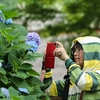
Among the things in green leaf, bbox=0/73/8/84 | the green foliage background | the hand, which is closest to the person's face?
the hand

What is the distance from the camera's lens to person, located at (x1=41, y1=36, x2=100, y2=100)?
8.67ft

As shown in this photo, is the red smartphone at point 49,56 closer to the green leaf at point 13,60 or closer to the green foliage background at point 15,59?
the green foliage background at point 15,59

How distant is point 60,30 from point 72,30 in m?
0.28

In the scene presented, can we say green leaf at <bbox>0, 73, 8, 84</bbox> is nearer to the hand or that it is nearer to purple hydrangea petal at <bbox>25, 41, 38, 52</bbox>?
purple hydrangea petal at <bbox>25, 41, 38, 52</bbox>

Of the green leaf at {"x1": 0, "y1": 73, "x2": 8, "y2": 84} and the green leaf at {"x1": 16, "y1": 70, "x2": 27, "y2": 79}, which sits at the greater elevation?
the green leaf at {"x1": 16, "y1": 70, "x2": 27, "y2": 79}

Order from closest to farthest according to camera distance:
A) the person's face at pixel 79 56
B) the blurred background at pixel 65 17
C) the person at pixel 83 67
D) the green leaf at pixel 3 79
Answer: the green leaf at pixel 3 79, the person at pixel 83 67, the person's face at pixel 79 56, the blurred background at pixel 65 17

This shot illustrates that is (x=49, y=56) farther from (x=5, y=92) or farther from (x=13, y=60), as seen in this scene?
(x=5, y=92)

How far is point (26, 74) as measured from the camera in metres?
2.44

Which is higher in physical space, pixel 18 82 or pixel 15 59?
pixel 15 59

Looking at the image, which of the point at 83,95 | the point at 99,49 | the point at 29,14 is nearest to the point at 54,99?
the point at 83,95

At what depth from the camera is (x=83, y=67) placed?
109 inches

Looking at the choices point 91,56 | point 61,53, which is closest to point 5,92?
point 61,53

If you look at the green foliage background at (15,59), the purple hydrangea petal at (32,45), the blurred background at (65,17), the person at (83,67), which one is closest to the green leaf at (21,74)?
the green foliage background at (15,59)

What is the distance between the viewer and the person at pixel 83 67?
104 inches
